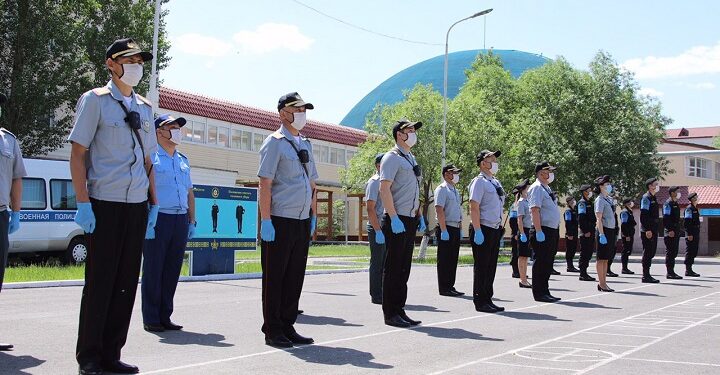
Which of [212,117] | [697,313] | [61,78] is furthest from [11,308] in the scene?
[212,117]

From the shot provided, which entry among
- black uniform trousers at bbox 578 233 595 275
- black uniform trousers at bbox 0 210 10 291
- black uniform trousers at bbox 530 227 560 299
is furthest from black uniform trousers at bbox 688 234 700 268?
black uniform trousers at bbox 0 210 10 291

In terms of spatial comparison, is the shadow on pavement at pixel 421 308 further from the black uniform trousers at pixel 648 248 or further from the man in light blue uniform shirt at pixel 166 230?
the black uniform trousers at pixel 648 248

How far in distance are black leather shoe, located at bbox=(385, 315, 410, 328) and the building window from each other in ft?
217

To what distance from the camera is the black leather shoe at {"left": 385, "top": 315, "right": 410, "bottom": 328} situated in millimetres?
9695

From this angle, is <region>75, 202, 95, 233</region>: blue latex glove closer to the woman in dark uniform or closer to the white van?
the woman in dark uniform

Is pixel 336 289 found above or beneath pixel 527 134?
beneath

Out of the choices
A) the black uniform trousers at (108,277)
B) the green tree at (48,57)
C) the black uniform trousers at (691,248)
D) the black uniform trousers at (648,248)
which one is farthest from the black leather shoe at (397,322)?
the green tree at (48,57)

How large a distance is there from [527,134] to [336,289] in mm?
29776

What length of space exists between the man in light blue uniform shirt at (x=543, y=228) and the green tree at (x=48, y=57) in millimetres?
21575

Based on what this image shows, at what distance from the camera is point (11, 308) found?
10906 mm

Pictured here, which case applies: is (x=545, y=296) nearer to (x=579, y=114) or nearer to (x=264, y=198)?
(x=264, y=198)

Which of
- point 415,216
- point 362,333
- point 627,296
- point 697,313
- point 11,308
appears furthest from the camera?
point 627,296

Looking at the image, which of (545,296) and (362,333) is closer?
(362,333)

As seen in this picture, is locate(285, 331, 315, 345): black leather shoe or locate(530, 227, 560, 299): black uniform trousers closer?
locate(285, 331, 315, 345): black leather shoe
